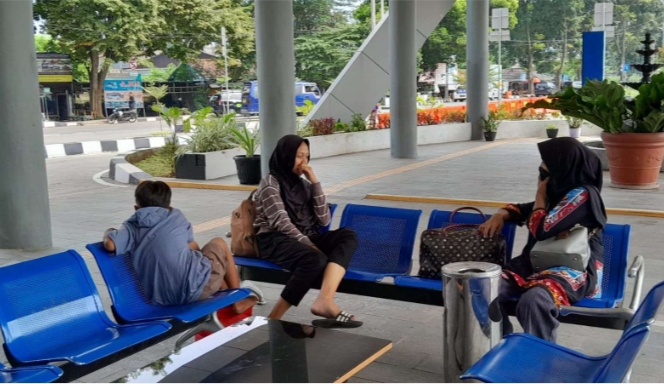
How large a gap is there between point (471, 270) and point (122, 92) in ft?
128

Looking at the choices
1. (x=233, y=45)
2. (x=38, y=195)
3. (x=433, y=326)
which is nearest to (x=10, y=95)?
(x=38, y=195)

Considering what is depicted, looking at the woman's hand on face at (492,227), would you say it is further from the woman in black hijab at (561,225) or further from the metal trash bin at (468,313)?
the metal trash bin at (468,313)

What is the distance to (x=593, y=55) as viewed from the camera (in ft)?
53.1

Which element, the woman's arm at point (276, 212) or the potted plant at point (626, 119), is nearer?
the woman's arm at point (276, 212)

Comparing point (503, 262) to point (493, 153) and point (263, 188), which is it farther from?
point (493, 153)

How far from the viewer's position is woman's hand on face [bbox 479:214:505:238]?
4.44m

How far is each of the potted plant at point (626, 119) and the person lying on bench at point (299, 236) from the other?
20.9 ft

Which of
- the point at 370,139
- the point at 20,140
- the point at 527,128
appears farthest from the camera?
the point at 527,128

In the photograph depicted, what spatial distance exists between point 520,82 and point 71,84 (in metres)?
37.0

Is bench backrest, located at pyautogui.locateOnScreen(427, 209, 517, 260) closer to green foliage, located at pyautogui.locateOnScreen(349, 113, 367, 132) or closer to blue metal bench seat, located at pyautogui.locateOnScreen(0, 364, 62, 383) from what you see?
blue metal bench seat, located at pyautogui.locateOnScreen(0, 364, 62, 383)

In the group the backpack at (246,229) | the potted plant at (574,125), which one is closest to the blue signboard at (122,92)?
the potted plant at (574,125)

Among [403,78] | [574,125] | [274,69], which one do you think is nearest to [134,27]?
[574,125]

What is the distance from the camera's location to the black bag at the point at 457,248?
440 centimetres

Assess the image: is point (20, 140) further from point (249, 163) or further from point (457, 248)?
point (457, 248)
